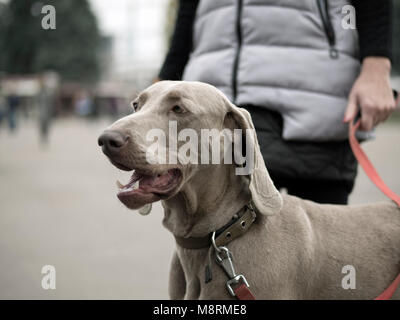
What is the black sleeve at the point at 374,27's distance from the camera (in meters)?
2.66

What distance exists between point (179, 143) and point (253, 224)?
588mm

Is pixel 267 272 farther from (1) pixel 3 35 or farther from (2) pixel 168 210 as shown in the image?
(1) pixel 3 35

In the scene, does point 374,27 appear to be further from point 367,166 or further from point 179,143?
point 179,143

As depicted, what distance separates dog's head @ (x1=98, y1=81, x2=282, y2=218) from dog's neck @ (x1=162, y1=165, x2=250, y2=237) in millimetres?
52

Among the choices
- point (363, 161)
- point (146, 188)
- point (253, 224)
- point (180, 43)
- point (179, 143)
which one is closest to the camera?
point (146, 188)

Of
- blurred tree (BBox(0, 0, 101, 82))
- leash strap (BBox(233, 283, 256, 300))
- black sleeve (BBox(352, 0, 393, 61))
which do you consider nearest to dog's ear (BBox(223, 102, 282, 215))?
leash strap (BBox(233, 283, 256, 300))

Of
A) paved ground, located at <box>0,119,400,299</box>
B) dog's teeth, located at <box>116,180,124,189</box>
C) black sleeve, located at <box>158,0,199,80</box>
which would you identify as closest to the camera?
dog's teeth, located at <box>116,180,124,189</box>

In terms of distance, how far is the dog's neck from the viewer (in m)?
2.32

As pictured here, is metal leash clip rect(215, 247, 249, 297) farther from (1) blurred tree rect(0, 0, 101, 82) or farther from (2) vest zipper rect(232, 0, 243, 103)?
(1) blurred tree rect(0, 0, 101, 82)

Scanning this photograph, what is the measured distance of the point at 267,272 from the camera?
2213 mm

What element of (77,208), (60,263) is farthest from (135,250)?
(77,208)

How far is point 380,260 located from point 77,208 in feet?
19.1

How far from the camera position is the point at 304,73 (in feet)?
8.88

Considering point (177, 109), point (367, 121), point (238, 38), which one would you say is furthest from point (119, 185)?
point (367, 121)
